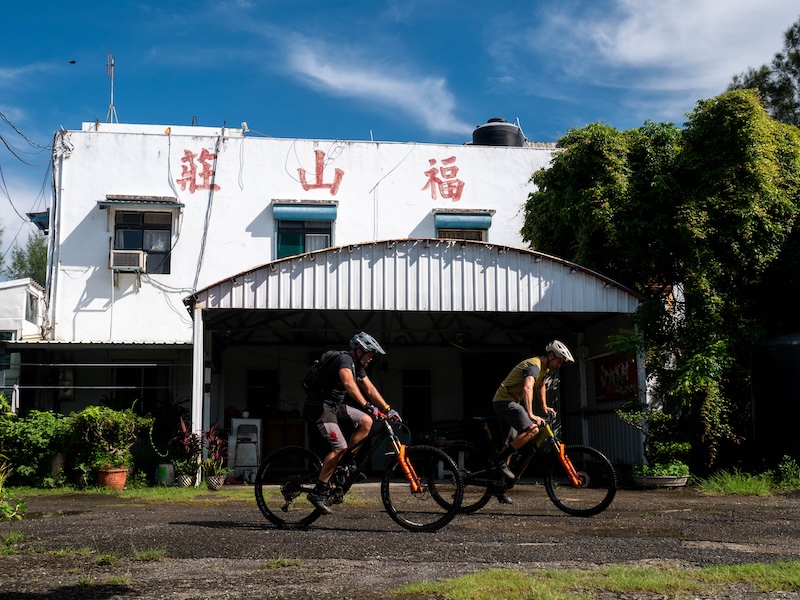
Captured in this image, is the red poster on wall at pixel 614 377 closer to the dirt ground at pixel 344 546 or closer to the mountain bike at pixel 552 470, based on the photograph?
the dirt ground at pixel 344 546

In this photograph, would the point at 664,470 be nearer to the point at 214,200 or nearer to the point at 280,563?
the point at 280,563

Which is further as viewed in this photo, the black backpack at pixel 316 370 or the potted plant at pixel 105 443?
the potted plant at pixel 105 443

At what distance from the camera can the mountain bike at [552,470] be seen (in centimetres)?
850

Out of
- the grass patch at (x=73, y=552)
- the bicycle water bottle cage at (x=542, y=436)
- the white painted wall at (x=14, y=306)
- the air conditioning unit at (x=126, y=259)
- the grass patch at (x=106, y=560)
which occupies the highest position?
the air conditioning unit at (x=126, y=259)

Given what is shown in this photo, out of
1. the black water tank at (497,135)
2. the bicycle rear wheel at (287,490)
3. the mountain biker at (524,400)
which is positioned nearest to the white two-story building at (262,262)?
the black water tank at (497,135)

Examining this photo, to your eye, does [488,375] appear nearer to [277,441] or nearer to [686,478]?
[277,441]

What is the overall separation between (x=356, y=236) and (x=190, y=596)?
15.1 m

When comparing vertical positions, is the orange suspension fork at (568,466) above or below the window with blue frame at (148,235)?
below

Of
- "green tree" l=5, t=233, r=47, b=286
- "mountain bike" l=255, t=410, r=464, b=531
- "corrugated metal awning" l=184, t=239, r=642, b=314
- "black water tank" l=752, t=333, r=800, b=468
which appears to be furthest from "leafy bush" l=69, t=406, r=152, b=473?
"green tree" l=5, t=233, r=47, b=286

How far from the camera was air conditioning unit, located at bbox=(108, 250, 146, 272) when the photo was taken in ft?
61.3

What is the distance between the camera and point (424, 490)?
7770 millimetres

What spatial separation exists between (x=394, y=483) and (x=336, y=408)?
912 mm

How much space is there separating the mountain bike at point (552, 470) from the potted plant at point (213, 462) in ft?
19.7

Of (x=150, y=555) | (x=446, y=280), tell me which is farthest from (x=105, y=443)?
(x=150, y=555)
